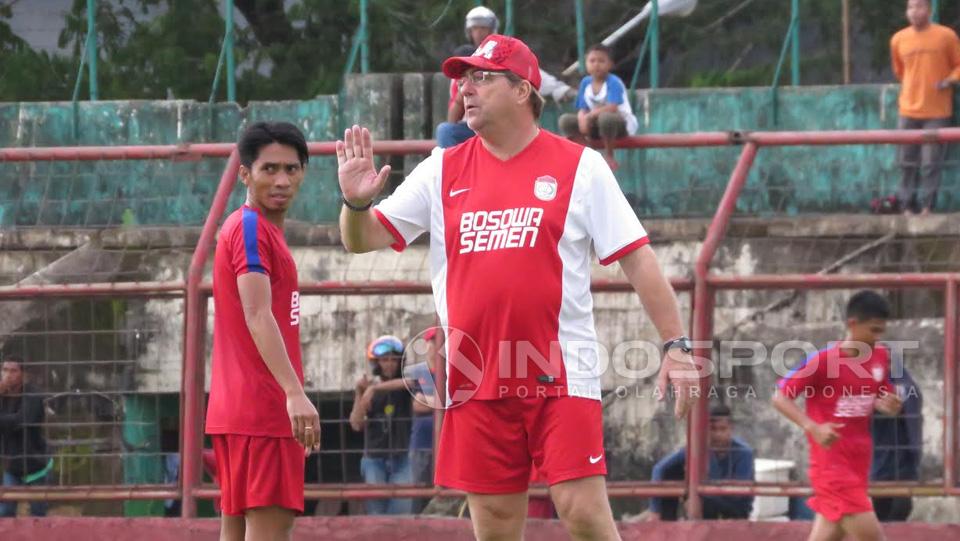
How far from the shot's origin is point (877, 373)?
27.6 ft

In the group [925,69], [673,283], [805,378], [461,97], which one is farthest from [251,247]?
[925,69]

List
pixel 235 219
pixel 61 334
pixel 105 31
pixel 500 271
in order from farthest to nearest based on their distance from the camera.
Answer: pixel 105 31 < pixel 61 334 < pixel 235 219 < pixel 500 271

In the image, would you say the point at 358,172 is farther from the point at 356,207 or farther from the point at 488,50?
the point at 488,50

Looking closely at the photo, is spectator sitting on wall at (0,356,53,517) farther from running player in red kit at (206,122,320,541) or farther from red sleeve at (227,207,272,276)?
red sleeve at (227,207,272,276)

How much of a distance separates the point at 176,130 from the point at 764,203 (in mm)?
6273

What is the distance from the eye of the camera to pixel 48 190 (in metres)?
9.94

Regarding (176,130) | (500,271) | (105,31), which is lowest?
(500,271)

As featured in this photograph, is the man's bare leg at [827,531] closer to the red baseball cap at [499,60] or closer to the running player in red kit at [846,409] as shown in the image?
the running player in red kit at [846,409]

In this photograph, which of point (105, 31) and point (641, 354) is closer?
point (641, 354)

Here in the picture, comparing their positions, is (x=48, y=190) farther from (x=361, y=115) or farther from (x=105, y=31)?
(x=105, y=31)

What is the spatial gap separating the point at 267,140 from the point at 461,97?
4.01 feet

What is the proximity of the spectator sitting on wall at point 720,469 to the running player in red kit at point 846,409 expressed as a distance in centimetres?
71

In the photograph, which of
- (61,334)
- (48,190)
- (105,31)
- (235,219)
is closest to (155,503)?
Result: (61,334)
